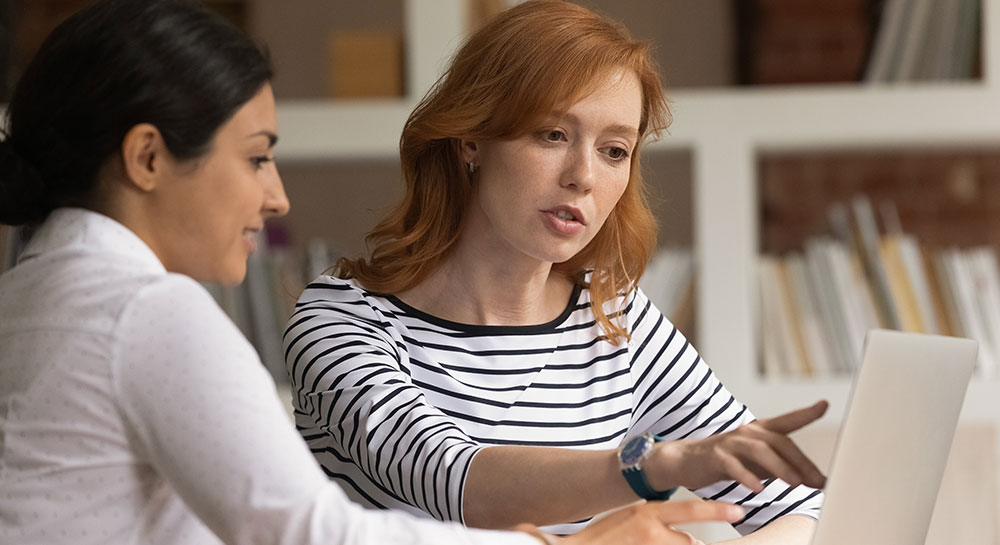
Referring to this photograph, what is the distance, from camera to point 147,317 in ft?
2.78

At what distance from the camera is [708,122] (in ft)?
7.48

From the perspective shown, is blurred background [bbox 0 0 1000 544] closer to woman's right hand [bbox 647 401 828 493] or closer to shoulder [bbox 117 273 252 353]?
woman's right hand [bbox 647 401 828 493]

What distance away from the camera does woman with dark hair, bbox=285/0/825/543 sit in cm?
122

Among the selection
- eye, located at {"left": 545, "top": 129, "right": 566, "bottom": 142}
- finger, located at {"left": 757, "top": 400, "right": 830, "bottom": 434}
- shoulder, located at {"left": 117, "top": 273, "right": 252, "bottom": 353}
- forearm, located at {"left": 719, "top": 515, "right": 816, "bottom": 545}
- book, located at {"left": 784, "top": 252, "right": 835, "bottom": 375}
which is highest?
eye, located at {"left": 545, "top": 129, "right": 566, "bottom": 142}

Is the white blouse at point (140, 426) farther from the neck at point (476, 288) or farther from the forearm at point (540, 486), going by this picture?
the neck at point (476, 288)

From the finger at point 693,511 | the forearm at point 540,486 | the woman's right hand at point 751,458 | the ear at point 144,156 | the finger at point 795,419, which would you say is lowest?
the forearm at point 540,486

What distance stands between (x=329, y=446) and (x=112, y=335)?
53 centimetres

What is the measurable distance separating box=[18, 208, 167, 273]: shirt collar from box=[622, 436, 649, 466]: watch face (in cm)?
43

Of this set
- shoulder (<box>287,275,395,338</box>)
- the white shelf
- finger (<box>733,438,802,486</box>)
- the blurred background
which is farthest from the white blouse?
the white shelf

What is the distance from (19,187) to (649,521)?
0.62 metres

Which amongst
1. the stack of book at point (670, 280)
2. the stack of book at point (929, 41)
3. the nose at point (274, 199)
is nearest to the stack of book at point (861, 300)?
the stack of book at point (670, 280)

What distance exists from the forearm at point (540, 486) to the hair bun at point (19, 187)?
0.47 m

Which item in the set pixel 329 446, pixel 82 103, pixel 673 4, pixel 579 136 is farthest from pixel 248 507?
pixel 673 4

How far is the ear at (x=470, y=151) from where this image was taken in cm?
139
